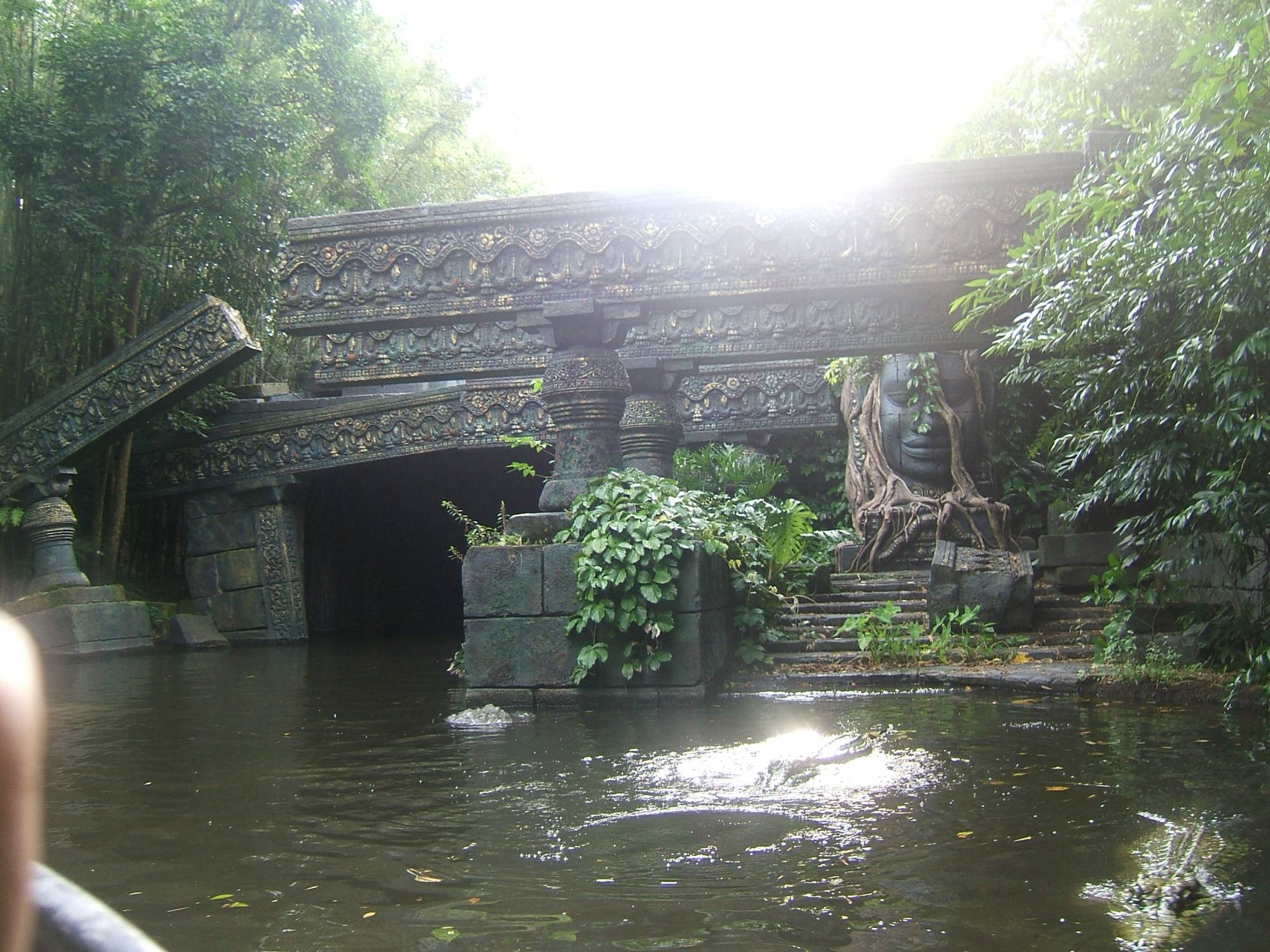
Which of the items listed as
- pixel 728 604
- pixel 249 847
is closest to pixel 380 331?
pixel 728 604

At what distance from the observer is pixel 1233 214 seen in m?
4.74

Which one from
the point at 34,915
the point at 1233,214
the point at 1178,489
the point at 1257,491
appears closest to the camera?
the point at 34,915

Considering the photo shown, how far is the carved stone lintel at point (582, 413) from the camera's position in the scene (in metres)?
7.28

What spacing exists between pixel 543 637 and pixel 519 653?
0.59 ft

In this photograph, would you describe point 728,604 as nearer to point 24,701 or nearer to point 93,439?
point 24,701

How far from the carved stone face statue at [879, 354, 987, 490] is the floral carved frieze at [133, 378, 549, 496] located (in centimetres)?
453

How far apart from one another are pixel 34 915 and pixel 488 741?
217 inches

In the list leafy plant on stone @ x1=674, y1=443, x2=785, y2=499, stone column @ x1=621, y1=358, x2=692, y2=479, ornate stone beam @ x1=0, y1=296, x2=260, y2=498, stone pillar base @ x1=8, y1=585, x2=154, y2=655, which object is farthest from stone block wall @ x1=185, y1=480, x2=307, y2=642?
stone column @ x1=621, y1=358, x2=692, y2=479

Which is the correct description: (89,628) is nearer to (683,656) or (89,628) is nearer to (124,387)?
(124,387)

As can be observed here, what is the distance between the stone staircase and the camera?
810cm

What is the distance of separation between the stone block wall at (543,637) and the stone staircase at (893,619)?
52.4 inches

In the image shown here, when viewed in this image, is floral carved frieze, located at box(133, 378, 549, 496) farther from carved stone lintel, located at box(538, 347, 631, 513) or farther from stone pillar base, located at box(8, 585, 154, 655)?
carved stone lintel, located at box(538, 347, 631, 513)

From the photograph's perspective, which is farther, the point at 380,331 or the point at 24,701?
the point at 380,331

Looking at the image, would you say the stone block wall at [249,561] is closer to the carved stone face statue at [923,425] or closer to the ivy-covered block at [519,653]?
the carved stone face statue at [923,425]
